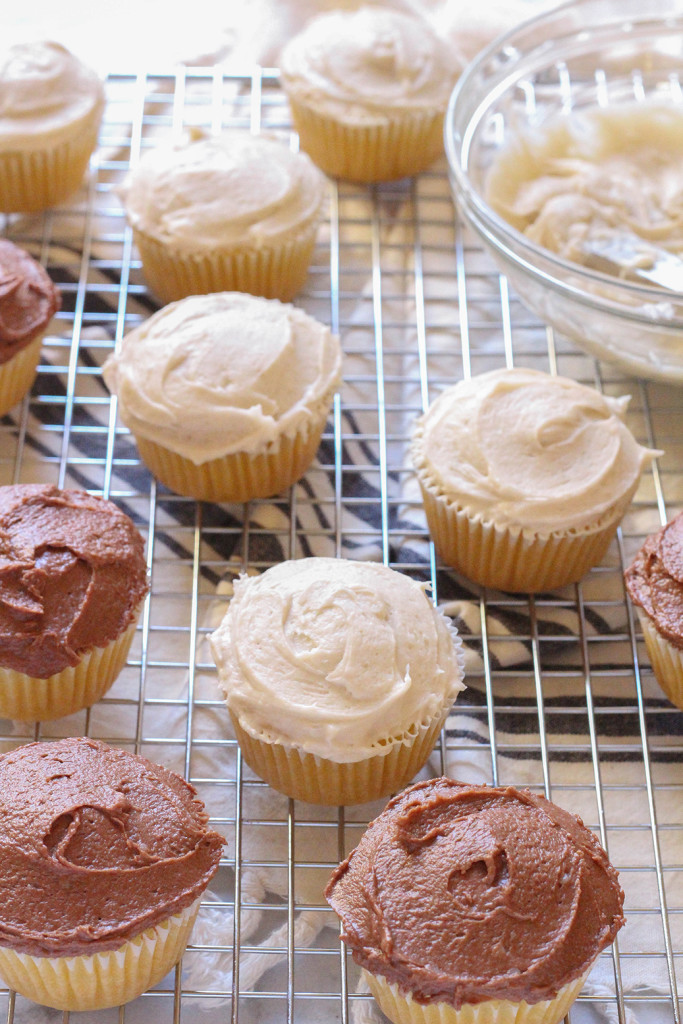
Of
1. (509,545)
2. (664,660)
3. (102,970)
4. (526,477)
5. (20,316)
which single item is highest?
(20,316)

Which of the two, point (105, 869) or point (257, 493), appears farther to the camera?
point (257, 493)

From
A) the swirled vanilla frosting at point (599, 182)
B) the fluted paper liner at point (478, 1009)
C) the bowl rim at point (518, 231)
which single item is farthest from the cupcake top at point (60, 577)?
the swirled vanilla frosting at point (599, 182)

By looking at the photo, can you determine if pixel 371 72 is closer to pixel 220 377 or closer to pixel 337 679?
pixel 220 377

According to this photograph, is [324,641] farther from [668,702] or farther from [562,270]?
[562,270]

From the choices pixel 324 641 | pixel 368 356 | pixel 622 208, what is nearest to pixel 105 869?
pixel 324 641

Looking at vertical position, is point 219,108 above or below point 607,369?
above

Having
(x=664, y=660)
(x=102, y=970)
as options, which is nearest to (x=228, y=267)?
(x=664, y=660)

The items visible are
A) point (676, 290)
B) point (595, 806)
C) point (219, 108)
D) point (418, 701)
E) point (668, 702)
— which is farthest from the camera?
point (219, 108)
